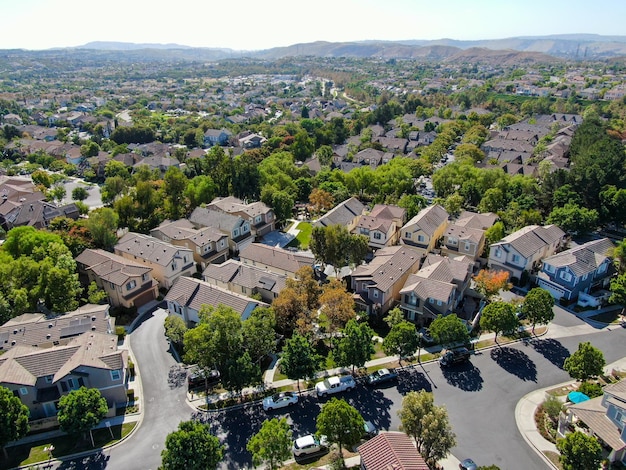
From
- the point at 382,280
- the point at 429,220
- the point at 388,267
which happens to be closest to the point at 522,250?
the point at 429,220

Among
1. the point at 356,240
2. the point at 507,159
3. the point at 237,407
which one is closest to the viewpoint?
the point at 237,407

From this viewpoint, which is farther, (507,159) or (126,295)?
(507,159)

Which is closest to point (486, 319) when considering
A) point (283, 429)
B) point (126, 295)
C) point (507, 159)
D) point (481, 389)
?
point (481, 389)

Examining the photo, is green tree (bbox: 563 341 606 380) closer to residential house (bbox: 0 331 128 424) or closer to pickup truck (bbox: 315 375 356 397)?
pickup truck (bbox: 315 375 356 397)

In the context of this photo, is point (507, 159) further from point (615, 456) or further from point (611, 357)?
point (615, 456)

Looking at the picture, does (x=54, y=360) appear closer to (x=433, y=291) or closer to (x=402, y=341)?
(x=402, y=341)

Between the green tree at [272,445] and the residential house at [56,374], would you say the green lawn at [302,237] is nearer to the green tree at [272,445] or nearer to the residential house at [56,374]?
the residential house at [56,374]

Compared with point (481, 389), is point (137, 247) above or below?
above
